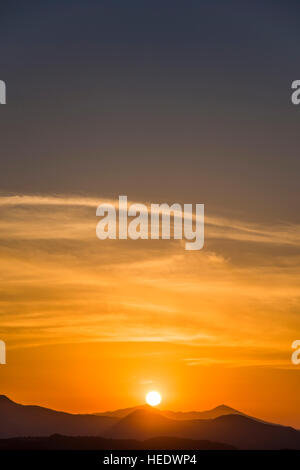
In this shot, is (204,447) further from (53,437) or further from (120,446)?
(53,437)

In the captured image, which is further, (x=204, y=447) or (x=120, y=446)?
(x=204, y=447)
